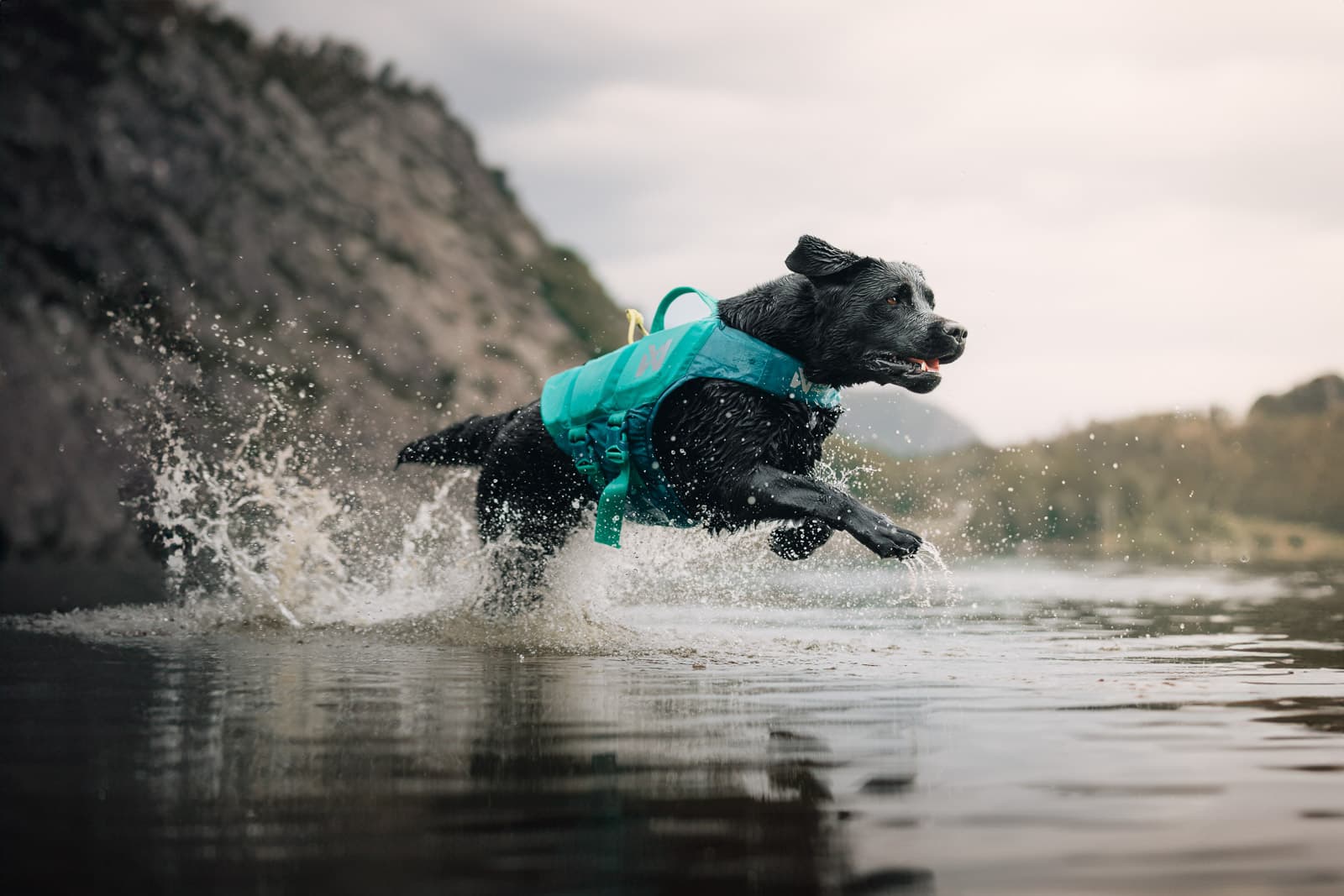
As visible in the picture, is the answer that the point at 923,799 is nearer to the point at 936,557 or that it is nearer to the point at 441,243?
the point at 936,557

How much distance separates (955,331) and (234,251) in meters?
43.7

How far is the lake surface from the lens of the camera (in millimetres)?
2562

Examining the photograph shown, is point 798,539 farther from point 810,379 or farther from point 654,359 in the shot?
point 654,359

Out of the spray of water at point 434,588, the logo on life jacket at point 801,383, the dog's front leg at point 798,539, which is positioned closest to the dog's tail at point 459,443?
the spray of water at point 434,588

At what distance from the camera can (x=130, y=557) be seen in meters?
17.2

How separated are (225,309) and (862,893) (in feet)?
144

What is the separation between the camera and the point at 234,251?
46.4 m

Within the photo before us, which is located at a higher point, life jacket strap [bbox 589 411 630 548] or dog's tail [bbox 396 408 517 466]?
dog's tail [bbox 396 408 517 466]

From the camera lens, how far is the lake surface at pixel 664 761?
2562 millimetres

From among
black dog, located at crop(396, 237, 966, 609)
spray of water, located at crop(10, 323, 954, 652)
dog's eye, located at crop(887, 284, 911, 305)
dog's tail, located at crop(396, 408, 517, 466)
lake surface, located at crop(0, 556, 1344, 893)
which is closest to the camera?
lake surface, located at crop(0, 556, 1344, 893)

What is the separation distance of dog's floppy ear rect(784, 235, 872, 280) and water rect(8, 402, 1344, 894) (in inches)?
52.4

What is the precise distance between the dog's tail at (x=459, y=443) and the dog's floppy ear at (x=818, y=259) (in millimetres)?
1934

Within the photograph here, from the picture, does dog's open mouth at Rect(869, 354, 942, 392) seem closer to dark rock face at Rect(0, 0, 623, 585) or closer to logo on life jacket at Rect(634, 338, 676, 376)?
logo on life jacket at Rect(634, 338, 676, 376)

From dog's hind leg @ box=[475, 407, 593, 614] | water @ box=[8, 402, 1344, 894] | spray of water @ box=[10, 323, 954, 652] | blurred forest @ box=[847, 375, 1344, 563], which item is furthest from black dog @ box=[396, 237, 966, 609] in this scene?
blurred forest @ box=[847, 375, 1344, 563]
